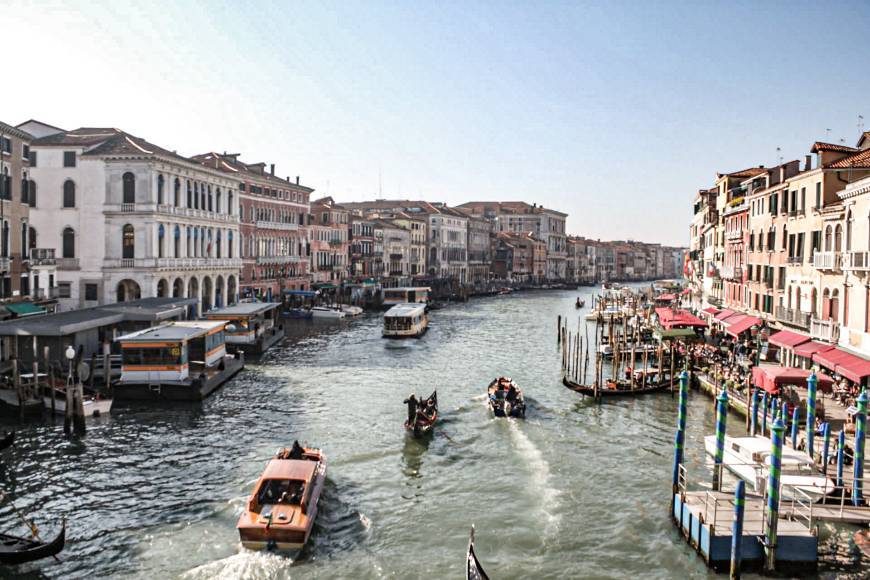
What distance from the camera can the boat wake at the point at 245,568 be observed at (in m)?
11.9

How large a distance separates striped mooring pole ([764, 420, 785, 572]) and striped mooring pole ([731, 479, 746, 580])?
1.85 ft

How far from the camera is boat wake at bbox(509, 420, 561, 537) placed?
14.6 meters

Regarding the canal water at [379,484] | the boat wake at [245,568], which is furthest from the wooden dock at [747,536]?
the boat wake at [245,568]

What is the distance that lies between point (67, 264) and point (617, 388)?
26892 mm

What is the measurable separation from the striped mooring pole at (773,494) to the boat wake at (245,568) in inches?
307

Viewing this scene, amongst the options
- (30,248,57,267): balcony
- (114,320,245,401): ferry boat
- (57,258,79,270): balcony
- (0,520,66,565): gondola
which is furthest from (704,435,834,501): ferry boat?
(57,258,79,270): balcony

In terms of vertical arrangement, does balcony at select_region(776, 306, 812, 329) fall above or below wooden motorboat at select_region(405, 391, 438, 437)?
above

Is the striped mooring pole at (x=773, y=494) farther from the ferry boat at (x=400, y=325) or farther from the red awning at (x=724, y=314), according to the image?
the ferry boat at (x=400, y=325)

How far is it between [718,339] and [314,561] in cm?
2765

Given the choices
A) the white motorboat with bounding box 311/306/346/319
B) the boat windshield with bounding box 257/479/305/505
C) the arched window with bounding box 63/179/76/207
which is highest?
the arched window with bounding box 63/179/76/207

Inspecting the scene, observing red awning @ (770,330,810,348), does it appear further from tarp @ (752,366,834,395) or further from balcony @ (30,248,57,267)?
balcony @ (30,248,57,267)

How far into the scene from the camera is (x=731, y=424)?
70.9ft

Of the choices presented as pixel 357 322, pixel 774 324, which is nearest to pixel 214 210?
pixel 357 322

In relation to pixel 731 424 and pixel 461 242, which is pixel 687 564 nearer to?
pixel 731 424
